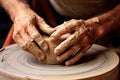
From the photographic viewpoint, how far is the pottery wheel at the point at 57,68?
3.71 feet

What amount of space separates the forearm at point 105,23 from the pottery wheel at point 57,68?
0.39 feet

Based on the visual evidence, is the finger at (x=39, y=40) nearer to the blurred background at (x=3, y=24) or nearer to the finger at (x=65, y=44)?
the finger at (x=65, y=44)

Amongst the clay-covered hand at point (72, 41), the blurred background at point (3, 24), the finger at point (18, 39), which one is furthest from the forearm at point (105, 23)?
the blurred background at point (3, 24)

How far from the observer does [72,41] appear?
1.23m

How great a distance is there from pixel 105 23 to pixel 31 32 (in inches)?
19.2

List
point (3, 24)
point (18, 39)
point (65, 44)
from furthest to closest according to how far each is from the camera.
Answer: point (3, 24) < point (18, 39) < point (65, 44)

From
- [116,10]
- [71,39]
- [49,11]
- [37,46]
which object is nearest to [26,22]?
[37,46]

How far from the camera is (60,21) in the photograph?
2201 millimetres

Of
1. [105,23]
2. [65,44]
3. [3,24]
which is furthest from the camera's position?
[3,24]

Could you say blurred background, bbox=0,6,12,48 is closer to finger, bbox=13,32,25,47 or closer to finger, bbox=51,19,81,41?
finger, bbox=13,32,25,47

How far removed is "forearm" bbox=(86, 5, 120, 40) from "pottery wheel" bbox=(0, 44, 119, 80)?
0.12 meters

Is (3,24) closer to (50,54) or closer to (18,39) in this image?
(18,39)

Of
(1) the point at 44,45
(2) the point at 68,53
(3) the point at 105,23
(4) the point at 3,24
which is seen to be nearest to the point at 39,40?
(1) the point at 44,45

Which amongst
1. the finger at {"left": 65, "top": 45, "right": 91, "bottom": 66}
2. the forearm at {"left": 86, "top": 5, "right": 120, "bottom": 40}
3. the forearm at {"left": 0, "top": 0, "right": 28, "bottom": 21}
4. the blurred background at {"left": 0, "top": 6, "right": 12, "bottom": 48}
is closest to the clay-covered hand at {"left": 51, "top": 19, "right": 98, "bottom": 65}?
the finger at {"left": 65, "top": 45, "right": 91, "bottom": 66}
